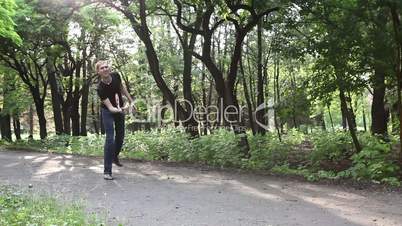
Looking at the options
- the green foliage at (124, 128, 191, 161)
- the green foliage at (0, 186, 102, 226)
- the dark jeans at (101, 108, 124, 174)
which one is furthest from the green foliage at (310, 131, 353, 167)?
the green foliage at (0, 186, 102, 226)

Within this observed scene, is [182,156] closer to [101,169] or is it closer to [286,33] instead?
[101,169]

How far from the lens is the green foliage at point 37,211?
15.6 feet

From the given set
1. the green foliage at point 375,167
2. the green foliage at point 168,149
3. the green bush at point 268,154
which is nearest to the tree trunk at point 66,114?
the green foliage at point 168,149

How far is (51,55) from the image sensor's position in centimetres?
2336

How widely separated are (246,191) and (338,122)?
53.4 meters

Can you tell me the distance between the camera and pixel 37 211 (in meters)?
5.33

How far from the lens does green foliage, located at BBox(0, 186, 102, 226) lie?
4750mm

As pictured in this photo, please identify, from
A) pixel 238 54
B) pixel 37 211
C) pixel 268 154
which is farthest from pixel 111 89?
pixel 238 54

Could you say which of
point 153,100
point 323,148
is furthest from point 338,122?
point 323,148

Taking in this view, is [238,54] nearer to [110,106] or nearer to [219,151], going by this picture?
[219,151]

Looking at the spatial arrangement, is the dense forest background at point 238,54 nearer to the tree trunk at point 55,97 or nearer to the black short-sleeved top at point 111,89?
the tree trunk at point 55,97

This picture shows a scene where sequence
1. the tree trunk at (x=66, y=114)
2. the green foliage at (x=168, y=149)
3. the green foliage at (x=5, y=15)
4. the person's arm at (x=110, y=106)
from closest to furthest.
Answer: the person's arm at (x=110, y=106), the green foliage at (x=5, y=15), the green foliage at (x=168, y=149), the tree trunk at (x=66, y=114)

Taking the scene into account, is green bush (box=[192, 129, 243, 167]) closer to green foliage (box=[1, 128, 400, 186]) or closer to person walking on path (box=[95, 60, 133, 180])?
green foliage (box=[1, 128, 400, 186])

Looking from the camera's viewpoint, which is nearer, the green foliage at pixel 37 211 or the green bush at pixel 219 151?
the green foliage at pixel 37 211
